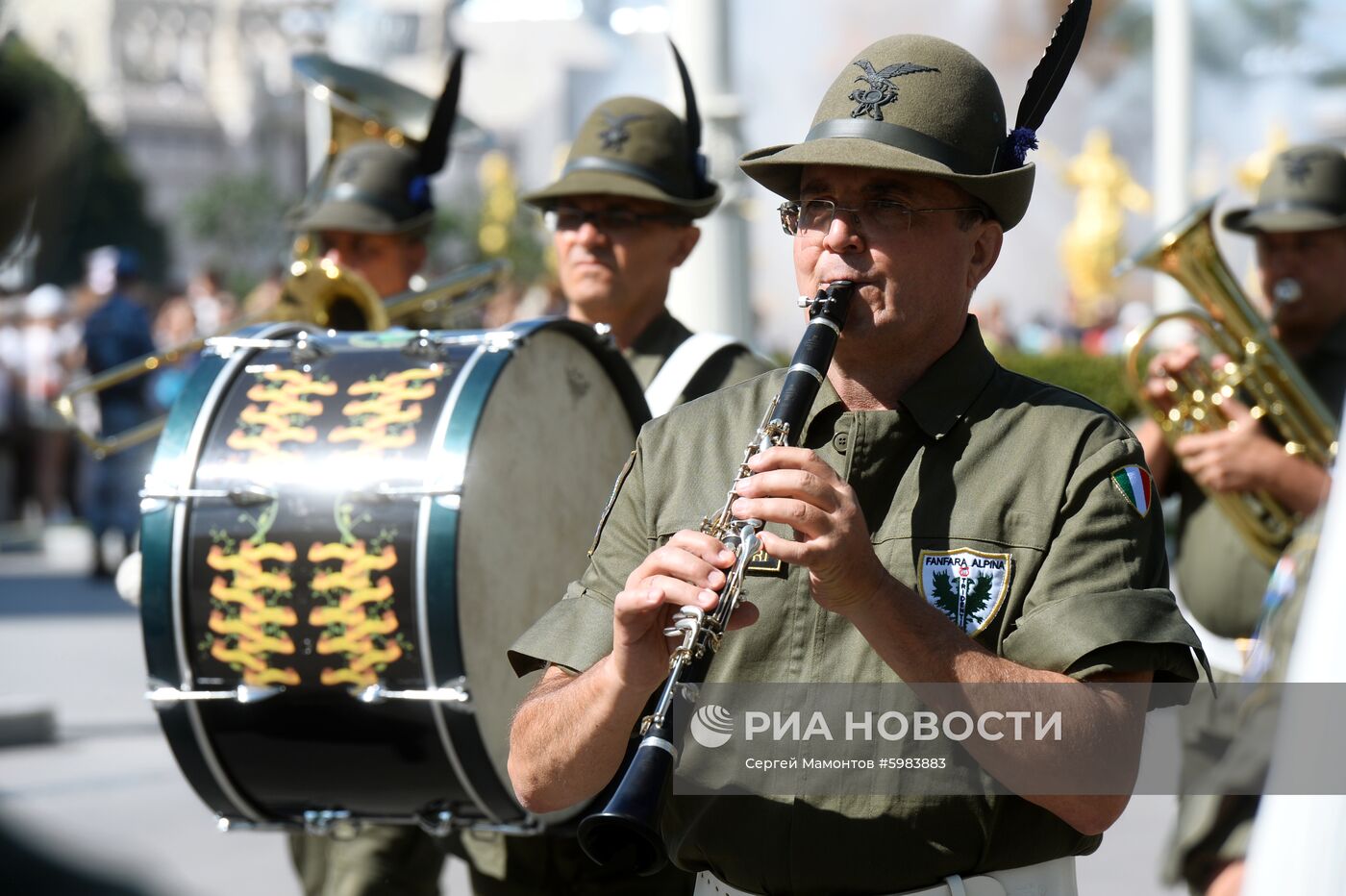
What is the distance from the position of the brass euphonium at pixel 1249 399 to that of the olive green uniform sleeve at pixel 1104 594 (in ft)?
9.12

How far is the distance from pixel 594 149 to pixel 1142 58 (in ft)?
199

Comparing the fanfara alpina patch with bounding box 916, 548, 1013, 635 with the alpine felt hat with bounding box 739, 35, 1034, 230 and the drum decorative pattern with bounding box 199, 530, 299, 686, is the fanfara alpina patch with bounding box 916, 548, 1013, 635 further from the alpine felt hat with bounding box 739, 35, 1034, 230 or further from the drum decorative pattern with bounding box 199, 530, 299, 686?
the drum decorative pattern with bounding box 199, 530, 299, 686

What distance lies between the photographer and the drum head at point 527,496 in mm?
3758

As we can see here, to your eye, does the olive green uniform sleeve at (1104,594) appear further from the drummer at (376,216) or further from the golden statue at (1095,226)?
the golden statue at (1095,226)

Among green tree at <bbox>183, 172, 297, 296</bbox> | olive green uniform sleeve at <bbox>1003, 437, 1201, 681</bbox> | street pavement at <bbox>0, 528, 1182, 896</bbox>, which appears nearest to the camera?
olive green uniform sleeve at <bbox>1003, 437, 1201, 681</bbox>

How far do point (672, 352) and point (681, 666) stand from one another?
2160mm

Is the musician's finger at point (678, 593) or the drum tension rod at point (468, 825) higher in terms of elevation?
the musician's finger at point (678, 593)

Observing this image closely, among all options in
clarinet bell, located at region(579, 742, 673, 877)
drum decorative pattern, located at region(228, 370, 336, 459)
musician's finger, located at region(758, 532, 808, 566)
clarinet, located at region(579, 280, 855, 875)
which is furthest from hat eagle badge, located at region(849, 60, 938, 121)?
drum decorative pattern, located at region(228, 370, 336, 459)

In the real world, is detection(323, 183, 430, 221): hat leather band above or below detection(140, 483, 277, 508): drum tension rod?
above

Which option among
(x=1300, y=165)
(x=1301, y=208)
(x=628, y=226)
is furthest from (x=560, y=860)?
(x=1300, y=165)

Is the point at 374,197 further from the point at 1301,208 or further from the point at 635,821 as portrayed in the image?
the point at 635,821

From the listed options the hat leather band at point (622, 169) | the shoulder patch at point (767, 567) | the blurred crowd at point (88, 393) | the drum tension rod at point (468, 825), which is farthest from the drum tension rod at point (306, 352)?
the blurred crowd at point (88, 393)

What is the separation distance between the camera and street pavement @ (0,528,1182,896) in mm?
6578

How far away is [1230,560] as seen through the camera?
17.3 ft
